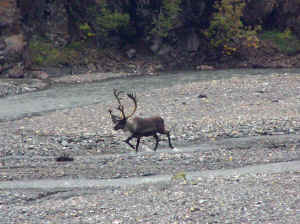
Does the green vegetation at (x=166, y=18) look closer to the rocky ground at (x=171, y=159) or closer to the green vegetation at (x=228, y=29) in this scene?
the green vegetation at (x=228, y=29)

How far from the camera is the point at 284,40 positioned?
98.5 feet

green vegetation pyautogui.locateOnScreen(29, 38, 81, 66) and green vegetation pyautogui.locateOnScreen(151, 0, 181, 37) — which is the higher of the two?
green vegetation pyautogui.locateOnScreen(151, 0, 181, 37)

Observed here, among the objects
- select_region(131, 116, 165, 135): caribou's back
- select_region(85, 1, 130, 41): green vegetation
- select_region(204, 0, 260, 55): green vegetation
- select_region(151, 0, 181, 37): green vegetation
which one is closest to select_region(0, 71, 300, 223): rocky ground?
select_region(131, 116, 165, 135): caribou's back

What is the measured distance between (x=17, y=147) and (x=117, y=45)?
17.4 metres

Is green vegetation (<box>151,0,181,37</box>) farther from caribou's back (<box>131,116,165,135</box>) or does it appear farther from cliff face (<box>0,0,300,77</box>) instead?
caribou's back (<box>131,116,165,135</box>)

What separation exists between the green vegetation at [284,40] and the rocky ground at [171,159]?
9.48 meters

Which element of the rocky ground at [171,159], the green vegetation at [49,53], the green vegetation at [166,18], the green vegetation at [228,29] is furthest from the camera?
the green vegetation at [166,18]

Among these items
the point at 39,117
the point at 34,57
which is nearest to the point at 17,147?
the point at 39,117

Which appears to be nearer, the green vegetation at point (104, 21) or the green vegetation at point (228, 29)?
the green vegetation at point (228, 29)

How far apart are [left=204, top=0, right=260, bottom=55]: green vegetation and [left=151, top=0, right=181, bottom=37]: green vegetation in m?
2.16

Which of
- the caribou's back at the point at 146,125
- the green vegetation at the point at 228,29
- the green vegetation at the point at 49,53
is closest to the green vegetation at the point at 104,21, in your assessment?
the green vegetation at the point at 49,53

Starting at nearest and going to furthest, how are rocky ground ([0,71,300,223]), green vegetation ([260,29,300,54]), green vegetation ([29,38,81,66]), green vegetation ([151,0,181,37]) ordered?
rocky ground ([0,71,300,223]) < green vegetation ([29,38,81,66]) < green vegetation ([151,0,181,37]) < green vegetation ([260,29,300,54])

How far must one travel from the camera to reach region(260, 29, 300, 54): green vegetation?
29250mm

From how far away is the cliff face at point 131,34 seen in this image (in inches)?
1105
